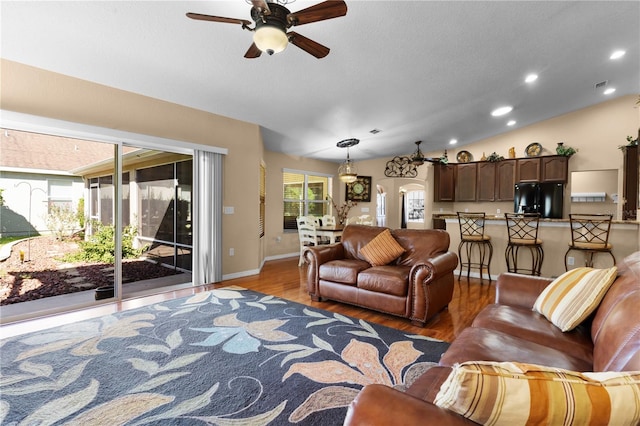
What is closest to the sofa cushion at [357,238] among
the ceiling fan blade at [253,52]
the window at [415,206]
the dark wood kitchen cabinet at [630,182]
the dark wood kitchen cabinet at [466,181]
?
the ceiling fan blade at [253,52]

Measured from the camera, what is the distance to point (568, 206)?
623 centimetres

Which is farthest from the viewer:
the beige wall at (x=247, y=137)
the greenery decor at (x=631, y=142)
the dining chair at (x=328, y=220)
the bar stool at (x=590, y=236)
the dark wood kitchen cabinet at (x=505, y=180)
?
the dining chair at (x=328, y=220)

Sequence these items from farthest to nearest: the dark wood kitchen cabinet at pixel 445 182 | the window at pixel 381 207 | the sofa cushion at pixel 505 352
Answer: the window at pixel 381 207, the dark wood kitchen cabinet at pixel 445 182, the sofa cushion at pixel 505 352

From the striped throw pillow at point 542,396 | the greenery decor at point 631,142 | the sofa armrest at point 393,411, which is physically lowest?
the sofa armrest at point 393,411

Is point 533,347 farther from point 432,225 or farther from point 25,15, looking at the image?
point 432,225

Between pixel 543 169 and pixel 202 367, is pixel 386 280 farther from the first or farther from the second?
pixel 543 169

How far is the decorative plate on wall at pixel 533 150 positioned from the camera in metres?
6.46

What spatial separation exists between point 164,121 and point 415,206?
1008 cm

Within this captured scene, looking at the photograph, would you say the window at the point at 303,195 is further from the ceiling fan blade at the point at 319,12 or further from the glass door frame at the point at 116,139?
the ceiling fan blade at the point at 319,12

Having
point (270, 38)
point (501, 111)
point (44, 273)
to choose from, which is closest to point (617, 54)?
point (501, 111)

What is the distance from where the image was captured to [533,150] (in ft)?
21.4

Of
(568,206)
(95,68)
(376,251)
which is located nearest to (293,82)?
(95,68)

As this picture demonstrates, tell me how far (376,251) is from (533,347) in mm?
2215

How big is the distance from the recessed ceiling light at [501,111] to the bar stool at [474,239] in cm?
198
